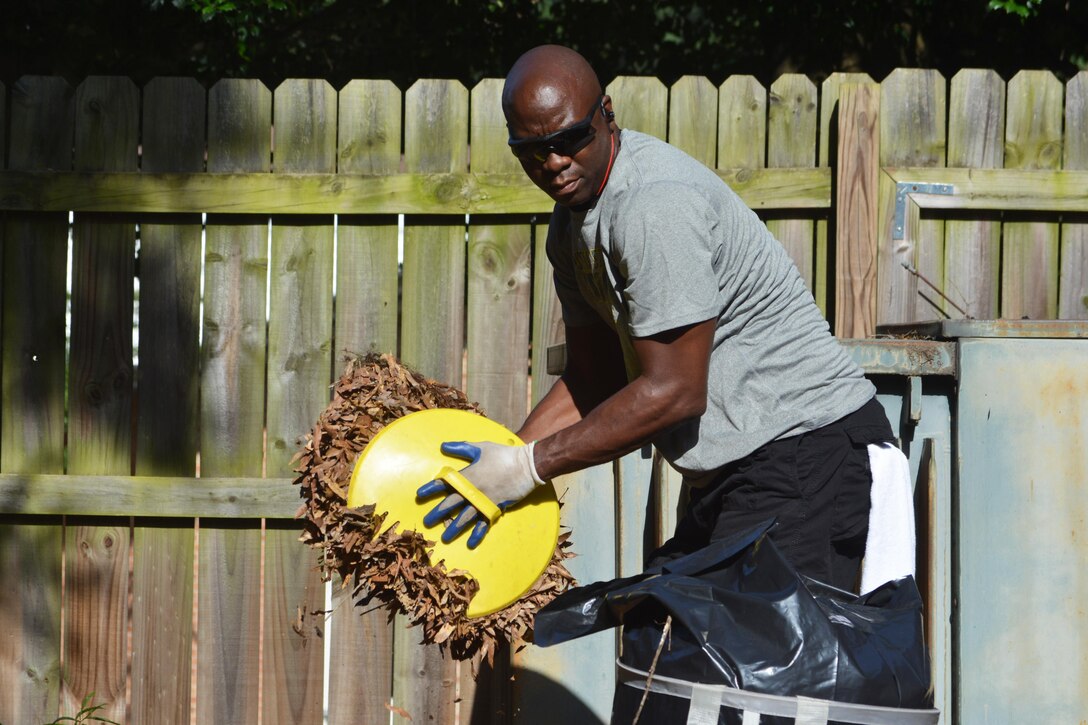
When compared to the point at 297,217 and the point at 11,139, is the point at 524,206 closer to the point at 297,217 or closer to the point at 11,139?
the point at 297,217

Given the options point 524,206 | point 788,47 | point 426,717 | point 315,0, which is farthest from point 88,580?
point 788,47

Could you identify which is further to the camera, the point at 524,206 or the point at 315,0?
the point at 315,0

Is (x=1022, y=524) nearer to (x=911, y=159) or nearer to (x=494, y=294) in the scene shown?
(x=911, y=159)

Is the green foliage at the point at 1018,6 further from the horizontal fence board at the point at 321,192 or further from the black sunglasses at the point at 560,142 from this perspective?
the black sunglasses at the point at 560,142

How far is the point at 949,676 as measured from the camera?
289 cm

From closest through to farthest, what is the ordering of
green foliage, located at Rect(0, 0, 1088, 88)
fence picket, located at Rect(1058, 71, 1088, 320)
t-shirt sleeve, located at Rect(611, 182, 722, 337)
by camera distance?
t-shirt sleeve, located at Rect(611, 182, 722, 337) < fence picket, located at Rect(1058, 71, 1088, 320) < green foliage, located at Rect(0, 0, 1088, 88)

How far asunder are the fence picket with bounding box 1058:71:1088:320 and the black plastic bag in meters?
2.18

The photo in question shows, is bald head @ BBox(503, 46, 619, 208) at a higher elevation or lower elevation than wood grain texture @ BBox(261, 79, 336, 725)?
higher

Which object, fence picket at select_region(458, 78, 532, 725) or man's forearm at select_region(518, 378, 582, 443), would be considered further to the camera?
fence picket at select_region(458, 78, 532, 725)

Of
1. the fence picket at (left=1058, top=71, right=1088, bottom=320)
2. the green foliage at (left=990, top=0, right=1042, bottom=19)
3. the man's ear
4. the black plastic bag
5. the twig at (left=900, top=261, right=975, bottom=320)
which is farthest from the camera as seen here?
the green foliage at (left=990, top=0, right=1042, bottom=19)

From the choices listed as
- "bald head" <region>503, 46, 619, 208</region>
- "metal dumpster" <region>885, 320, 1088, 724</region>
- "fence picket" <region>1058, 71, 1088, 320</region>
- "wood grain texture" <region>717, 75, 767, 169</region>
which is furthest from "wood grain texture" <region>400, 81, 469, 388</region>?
"fence picket" <region>1058, 71, 1088, 320</region>

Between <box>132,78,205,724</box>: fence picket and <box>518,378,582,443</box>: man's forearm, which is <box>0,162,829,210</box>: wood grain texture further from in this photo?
<box>518,378,582,443</box>: man's forearm

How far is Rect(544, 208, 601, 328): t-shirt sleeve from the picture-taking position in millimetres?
2770

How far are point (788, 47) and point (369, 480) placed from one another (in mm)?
4712
